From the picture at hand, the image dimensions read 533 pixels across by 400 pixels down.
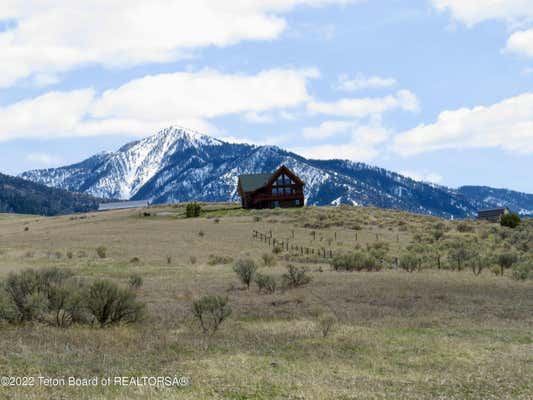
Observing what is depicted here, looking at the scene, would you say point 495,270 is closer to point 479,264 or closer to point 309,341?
point 479,264

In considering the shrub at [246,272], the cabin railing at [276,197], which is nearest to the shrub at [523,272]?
the shrub at [246,272]

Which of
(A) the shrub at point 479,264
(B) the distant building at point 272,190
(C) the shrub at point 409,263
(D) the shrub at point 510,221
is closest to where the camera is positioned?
(A) the shrub at point 479,264

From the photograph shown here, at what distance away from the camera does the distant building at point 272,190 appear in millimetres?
97875

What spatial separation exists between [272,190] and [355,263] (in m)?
65.5

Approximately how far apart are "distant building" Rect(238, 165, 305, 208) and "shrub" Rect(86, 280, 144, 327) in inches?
3143

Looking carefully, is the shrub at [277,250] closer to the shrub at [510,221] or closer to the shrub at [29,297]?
the shrub at [29,297]

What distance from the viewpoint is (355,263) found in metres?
34.1

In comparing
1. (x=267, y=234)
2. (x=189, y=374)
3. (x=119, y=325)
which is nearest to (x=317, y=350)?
(x=189, y=374)

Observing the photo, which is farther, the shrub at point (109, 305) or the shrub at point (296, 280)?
the shrub at point (296, 280)

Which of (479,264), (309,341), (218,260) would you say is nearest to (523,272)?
(479,264)

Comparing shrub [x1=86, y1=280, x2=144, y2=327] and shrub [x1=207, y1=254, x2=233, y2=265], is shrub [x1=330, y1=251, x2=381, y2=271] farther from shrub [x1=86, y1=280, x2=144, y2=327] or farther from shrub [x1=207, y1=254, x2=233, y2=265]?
shrub [x1=86, y1=280, x2=144, y2=327]

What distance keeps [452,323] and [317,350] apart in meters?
6.05

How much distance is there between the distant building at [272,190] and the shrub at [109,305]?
79842 mm

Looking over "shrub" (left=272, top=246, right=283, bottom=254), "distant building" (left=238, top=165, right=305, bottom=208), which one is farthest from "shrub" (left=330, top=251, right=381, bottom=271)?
"distant building" (left=238, top=165, right=305, bottom=208)
